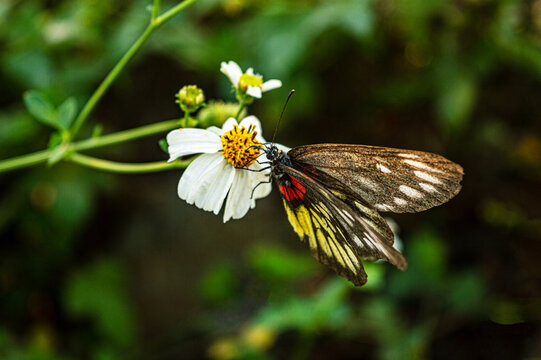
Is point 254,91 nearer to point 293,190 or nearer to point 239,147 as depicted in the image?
point 239,147

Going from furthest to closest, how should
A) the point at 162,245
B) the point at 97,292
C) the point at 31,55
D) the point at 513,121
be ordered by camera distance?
the point at 162,245 < the point at 513,121 < the point at 97,292 < the point at 31,55

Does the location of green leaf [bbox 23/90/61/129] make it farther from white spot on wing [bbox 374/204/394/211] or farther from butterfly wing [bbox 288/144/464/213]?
white spot on wing [bbox 374/204/394/211]

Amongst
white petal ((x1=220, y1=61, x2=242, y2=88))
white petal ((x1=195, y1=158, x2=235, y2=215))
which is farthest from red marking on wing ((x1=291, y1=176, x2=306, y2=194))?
white petal ((x1=220, y1=61, x2=242, y2=88))

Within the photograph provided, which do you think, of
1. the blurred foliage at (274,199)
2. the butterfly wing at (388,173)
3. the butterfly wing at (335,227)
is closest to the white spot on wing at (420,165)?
the butterfly wing at (388,173)

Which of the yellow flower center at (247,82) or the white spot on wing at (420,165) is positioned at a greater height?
the yellow flower center at (247,82)

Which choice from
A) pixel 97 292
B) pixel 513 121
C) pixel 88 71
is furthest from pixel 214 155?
pixel 513 121

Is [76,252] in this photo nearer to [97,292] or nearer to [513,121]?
[97,292]

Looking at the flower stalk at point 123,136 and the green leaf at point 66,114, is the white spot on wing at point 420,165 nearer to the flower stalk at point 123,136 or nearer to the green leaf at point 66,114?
the flower stalk at point 123,136
